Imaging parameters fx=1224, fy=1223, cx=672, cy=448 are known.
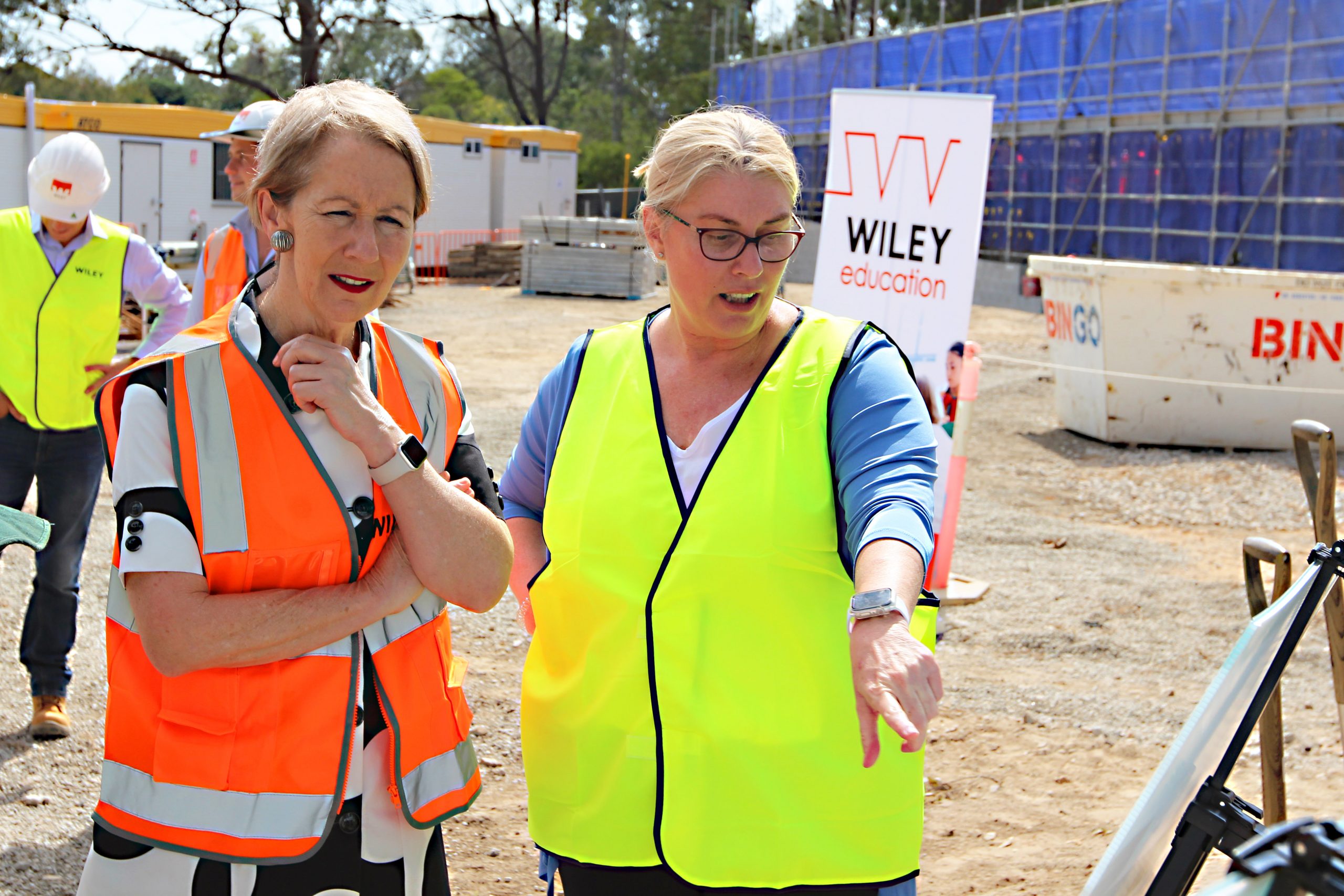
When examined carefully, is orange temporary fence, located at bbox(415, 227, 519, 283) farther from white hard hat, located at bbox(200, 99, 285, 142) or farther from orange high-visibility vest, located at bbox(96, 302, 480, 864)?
orange high-visibility vest, located at bbox(96, 302, 480, 864)

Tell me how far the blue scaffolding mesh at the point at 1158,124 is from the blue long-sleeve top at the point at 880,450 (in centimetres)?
2173

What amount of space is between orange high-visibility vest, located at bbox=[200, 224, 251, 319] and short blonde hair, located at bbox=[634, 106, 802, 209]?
2.63m

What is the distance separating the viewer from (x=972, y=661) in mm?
5883

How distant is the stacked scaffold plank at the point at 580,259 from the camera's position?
24.5 m

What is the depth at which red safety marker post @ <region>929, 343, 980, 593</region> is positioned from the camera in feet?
21.4

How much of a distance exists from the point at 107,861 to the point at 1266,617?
1.78m

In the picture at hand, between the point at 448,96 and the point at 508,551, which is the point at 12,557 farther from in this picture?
the point at 448,96

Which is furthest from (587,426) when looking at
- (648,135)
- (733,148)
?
(648,135)

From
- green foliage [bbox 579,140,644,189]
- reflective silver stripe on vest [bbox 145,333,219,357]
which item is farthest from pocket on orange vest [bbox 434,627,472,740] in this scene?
green foliage [bbox 579,140,644,189]

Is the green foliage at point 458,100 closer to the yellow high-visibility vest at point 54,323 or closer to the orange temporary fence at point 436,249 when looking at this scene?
the orange temporary fence at point 436,249

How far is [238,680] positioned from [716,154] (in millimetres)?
1168

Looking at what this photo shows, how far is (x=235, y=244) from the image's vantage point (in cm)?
446

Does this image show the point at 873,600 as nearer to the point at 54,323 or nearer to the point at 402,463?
the point at 402,463

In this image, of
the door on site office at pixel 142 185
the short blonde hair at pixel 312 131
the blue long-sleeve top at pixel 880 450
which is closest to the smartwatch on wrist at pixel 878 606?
the blue long-sleeve top at pixel 880 450
